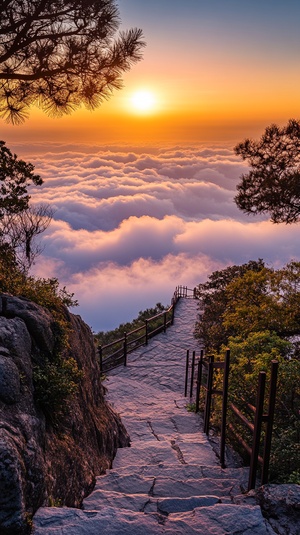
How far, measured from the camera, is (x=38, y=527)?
312 centimetres

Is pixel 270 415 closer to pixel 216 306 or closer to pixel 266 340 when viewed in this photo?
pixel 266 340

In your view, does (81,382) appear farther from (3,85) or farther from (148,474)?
(3,85)

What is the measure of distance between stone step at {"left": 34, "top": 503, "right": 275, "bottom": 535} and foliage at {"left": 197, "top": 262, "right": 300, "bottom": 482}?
4.83 ft

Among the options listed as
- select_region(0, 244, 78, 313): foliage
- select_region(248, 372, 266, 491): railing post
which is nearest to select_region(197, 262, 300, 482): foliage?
select_region(248, 372, 266, 491): railing post

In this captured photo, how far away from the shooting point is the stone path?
10.7 ft

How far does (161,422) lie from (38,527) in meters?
6.19

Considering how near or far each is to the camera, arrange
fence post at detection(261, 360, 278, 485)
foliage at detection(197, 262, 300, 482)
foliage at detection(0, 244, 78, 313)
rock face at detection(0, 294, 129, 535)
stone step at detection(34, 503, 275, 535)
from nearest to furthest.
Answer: rock face at detection(0, 294, 129, 535)
stone step at detection(34, 503, 275, 535)
fence post at detection(261, 360, 278, 485)
foliage at detection(197, 262, 300, 482)
foliage at detection(0, 244, 78, 313)

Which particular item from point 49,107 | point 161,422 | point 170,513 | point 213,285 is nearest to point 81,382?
point 170,513

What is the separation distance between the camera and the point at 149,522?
337 cm

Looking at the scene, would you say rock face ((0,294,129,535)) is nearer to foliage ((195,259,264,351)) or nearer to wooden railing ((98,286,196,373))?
wooden railing ((98,286,196,373))

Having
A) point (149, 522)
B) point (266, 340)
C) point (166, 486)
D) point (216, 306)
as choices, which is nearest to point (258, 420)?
point (166, 486)

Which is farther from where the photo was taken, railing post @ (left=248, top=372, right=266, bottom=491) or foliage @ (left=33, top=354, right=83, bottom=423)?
foliage @ (left=33, top=354, right=83, bottom=423)

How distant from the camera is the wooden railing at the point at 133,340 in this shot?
16422 mm

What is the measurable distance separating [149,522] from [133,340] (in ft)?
49.8
